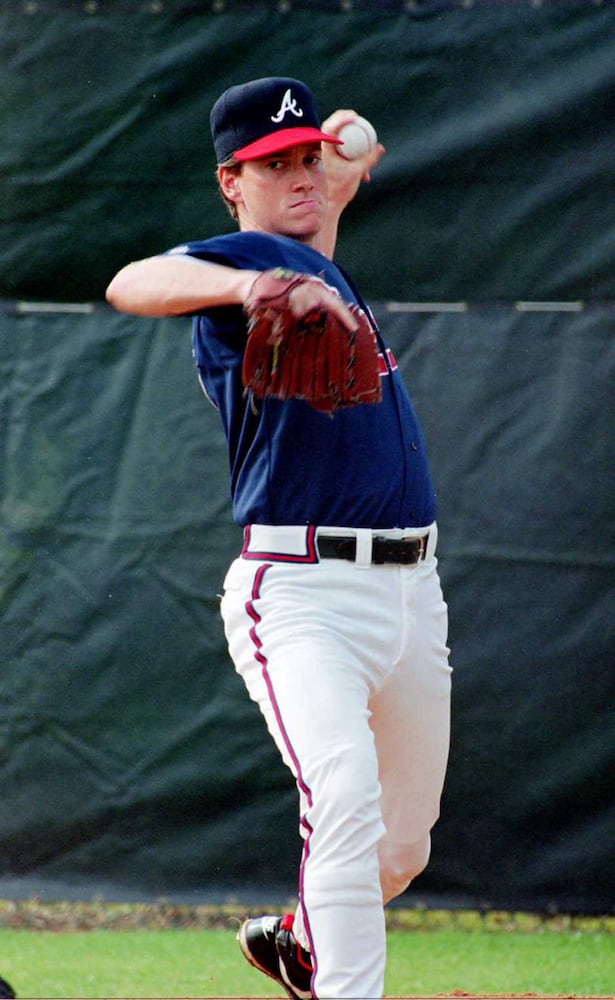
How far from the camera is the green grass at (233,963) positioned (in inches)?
143

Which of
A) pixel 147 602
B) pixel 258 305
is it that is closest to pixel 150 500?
pixel 147 602

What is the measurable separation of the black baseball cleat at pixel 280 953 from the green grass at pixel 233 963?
68 centimetres

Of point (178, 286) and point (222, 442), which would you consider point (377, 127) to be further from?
point (178, 286)

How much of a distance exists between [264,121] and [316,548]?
862 millimetres

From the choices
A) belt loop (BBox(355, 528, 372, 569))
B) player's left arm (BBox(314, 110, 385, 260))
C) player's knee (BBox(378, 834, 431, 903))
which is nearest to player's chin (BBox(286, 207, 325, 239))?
player's left arm (BBox(314, 110, 385, 260))

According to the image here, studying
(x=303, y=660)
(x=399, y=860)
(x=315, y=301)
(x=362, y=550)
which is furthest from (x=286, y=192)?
(x=399, y=860)

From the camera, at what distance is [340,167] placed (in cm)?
328

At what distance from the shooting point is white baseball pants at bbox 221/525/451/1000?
242 centimetres

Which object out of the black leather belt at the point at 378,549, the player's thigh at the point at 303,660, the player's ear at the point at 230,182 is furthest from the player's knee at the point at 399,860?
the player's ear at the point at 230,182

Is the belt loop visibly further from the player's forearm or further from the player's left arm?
the player's left arm

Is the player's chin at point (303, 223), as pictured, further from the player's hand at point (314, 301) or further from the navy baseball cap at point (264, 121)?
the player's hand at point (314, 301)

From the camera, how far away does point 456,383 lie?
13.5 ft

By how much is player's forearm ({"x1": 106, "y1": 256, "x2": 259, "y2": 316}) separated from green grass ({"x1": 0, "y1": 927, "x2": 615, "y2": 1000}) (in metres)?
1.97

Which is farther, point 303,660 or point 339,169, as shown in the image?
point 339,169
